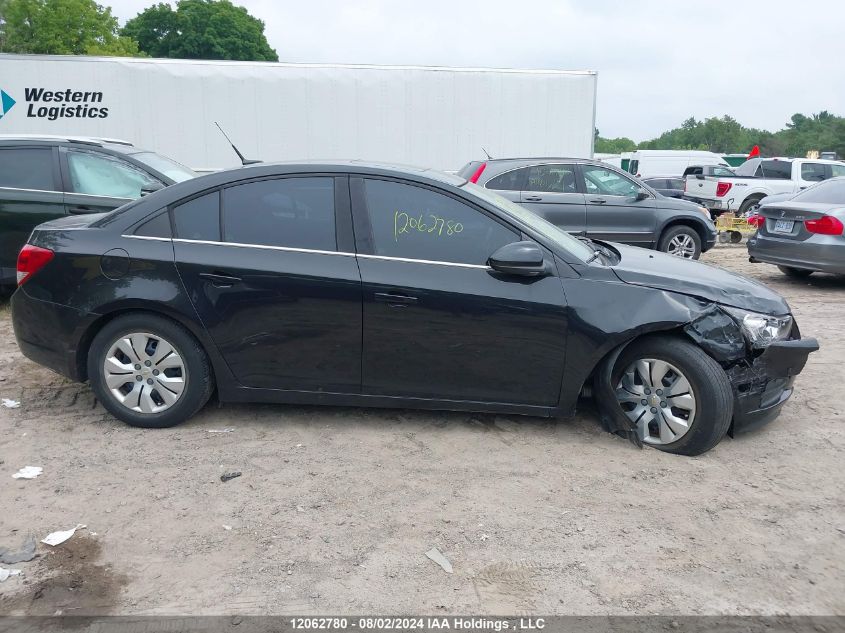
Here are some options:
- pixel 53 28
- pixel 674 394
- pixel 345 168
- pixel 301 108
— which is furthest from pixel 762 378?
pixel 53 28

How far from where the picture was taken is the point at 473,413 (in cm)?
486

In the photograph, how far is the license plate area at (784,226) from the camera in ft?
31.1

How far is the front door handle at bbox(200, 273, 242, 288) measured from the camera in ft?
14.2

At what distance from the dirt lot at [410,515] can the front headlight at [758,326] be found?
0.66 meters

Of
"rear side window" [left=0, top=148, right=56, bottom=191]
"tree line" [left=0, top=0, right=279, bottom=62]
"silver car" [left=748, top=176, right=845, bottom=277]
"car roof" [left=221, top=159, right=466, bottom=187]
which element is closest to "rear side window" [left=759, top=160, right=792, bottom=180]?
"silver car" [left=748, top=176, right=845, bottom=277]

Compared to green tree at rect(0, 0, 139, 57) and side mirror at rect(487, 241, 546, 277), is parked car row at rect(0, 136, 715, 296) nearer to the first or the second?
side mirror at rect(487, 241, 546, 277)

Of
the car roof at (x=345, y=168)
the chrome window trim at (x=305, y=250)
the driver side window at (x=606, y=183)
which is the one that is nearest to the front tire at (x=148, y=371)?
the chrome window trim at (x=305, y=250)

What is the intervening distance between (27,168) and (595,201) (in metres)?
7.15

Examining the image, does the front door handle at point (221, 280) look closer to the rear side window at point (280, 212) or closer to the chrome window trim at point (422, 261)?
the rear side window at point (280, 212)

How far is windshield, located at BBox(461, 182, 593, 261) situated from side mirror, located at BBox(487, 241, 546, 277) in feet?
0.85

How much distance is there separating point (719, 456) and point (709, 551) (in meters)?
1.10

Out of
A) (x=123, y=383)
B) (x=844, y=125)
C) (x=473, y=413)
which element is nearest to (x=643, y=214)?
(x=473, y=413)

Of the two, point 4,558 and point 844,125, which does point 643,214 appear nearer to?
point 4,558

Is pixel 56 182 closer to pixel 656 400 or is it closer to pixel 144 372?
pixel 144 372
